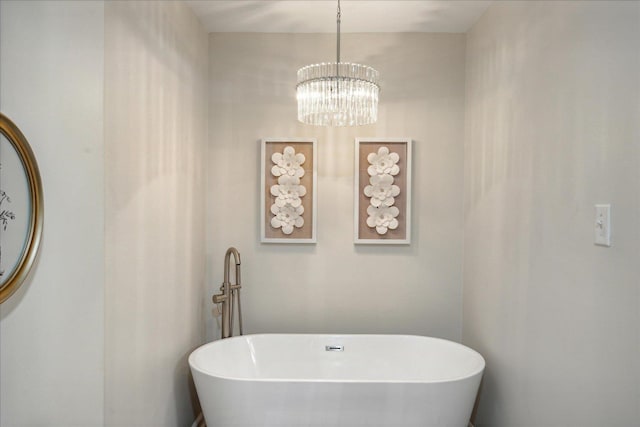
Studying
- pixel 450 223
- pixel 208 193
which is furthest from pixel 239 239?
pixel 450 223

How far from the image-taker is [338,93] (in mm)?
2295

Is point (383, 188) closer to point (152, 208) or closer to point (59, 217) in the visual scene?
point (152, 208)

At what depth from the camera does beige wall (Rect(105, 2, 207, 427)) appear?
1857mm

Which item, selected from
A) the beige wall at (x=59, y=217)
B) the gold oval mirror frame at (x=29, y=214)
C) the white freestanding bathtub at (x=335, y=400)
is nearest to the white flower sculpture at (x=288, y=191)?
the white freestanding bathtub at (x=335, y=400)

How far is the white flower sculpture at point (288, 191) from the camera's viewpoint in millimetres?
3172

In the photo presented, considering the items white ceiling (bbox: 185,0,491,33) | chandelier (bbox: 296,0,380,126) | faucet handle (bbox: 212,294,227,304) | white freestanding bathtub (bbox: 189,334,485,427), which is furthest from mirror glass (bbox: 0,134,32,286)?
white ceiling (bbox: 185,0,491,33)

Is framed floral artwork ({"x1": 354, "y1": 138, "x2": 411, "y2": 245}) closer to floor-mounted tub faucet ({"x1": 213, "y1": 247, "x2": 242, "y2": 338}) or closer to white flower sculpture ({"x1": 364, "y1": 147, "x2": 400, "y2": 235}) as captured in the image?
white flower sculpture ({"x1": 364, "y1": 147, "x2": 400, "y2": 235})

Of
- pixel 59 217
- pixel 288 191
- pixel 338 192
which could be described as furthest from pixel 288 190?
pixel 59 217

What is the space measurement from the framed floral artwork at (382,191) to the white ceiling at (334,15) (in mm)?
700

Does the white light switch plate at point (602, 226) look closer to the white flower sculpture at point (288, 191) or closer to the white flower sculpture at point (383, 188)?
the white flower sculpture at point (383, 188)

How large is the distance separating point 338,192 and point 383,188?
29cm

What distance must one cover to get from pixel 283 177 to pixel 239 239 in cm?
49

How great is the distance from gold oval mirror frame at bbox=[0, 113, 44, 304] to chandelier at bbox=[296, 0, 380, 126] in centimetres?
121

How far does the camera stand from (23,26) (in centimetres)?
168
